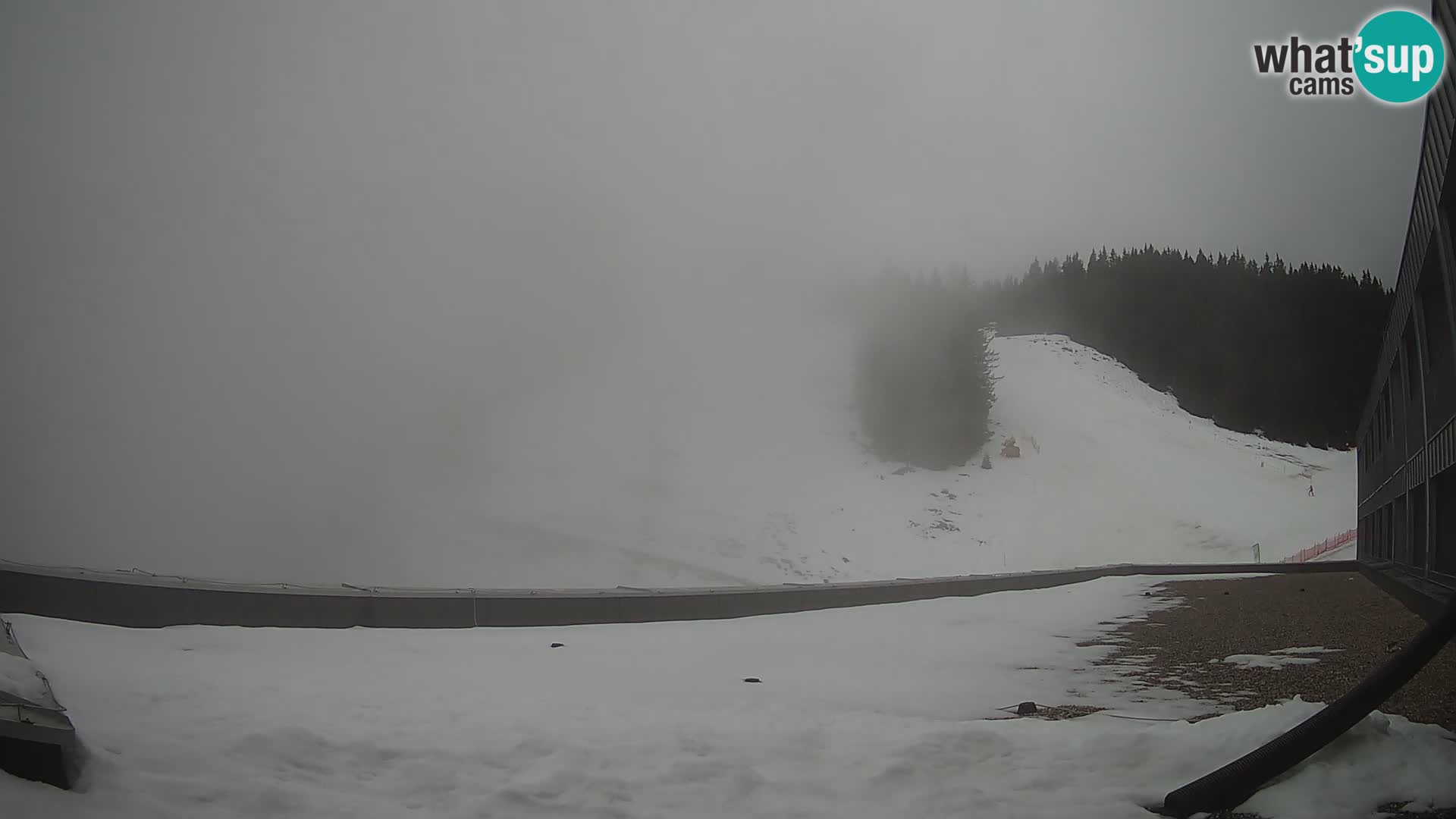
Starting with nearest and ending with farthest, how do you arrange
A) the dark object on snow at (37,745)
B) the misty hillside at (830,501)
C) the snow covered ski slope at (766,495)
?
the dark object on snow at (37,745)
the snow covered ski slope at (766,495)
the misty hillside at (830,501)

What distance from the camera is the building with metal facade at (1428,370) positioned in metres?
4.83

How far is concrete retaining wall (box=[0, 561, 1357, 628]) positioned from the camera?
16.2 feet

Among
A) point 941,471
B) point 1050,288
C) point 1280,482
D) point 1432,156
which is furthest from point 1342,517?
point 1050,288

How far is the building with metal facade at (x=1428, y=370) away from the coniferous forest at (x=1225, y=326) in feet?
54.3

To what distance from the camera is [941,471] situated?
31.2 m

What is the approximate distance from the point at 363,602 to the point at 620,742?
Result: 3.88 meters

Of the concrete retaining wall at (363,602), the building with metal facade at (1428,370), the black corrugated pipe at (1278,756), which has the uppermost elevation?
the building with metal facade at (1428,370)

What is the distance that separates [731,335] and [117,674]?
37043 mm

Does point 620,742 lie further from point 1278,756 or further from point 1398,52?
point 1398,52

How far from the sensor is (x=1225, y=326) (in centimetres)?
4219

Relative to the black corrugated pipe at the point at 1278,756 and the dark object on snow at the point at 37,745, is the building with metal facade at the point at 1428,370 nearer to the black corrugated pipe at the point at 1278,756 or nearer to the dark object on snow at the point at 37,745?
the black corrugated pipe at the point at 1278,756

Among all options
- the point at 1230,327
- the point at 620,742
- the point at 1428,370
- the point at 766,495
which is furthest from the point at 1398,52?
the point at 1230,327

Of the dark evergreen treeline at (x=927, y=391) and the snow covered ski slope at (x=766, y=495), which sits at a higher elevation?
the dark evergreen treeline at (x=927, y=391)

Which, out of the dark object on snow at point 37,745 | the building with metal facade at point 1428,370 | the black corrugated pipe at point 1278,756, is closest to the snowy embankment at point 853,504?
the building with metal facade at point 1428,370
